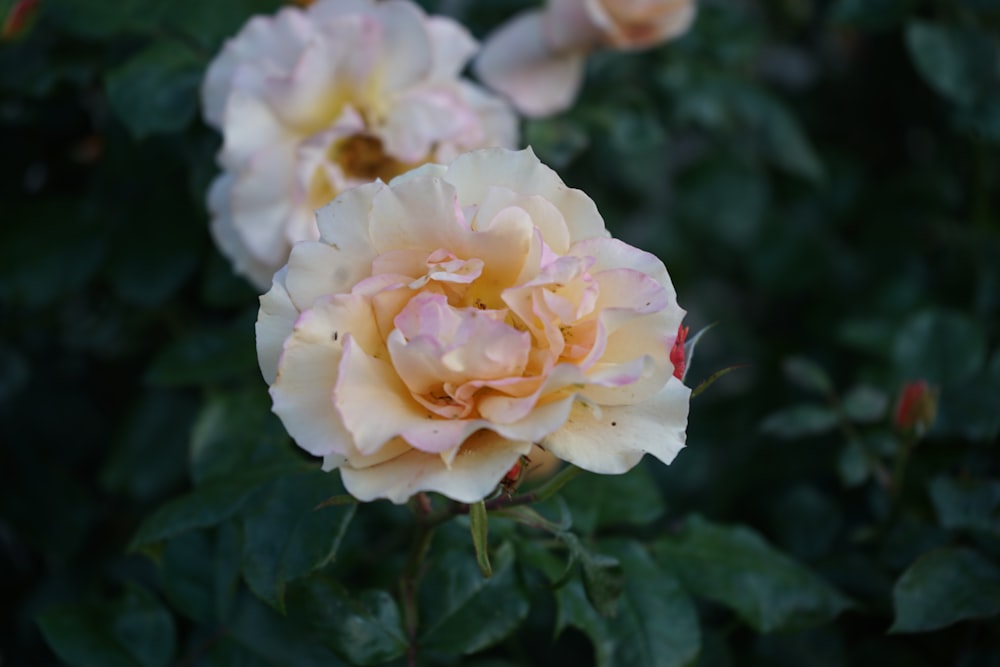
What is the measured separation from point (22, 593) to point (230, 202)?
2.04 feet

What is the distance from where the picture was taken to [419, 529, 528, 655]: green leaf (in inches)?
28.1

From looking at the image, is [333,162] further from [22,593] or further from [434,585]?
[22,593]

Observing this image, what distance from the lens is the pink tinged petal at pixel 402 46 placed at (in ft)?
2.82

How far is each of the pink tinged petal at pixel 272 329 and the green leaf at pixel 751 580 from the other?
0.42 meters

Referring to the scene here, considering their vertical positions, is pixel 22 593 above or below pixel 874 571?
below

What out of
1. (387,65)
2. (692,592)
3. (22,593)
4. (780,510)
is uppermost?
(387,65)

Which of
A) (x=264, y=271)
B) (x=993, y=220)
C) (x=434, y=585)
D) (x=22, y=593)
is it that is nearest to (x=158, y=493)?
(x=22, y=593)

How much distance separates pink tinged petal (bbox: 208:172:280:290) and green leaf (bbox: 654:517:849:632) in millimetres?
430

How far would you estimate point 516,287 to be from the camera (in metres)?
0.57

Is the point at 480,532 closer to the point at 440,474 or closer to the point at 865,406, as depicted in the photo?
the point at 440,474

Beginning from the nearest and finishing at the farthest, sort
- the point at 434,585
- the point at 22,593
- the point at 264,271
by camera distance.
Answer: the point at 434,585
the point at 264,271
the point at 22,593

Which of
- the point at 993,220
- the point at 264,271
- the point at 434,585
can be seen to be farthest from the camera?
the point at 993,220

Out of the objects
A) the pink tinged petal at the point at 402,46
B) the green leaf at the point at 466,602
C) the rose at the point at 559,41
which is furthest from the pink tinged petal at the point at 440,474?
the rose at the point at 559,41

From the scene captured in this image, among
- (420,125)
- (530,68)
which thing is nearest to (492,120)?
(420,125)
